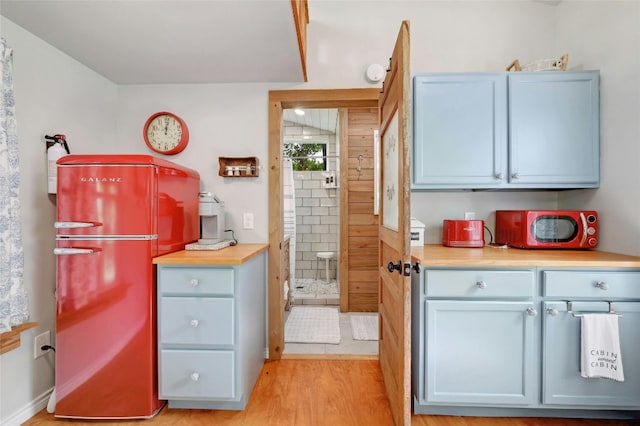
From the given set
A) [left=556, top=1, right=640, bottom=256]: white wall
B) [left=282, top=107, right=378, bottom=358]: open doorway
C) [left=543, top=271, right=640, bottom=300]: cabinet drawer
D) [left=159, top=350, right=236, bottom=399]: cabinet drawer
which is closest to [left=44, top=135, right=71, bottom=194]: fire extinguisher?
[left=159, top=350, right=236, bottom=399]: cabinet drawer

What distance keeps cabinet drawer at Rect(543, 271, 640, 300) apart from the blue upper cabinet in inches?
25.9

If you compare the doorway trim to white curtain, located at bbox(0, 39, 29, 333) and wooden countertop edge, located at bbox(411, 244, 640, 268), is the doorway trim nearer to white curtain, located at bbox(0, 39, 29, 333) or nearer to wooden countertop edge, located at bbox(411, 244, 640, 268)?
wooden countertop edge, located at bbox(411, 244, 640, 268)

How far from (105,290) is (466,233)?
2312mm

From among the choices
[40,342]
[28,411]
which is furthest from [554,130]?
[28,411]

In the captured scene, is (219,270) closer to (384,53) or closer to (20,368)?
(20,368)

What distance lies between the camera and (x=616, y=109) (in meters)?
1.84

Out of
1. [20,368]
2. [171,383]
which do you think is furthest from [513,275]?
[20,368]

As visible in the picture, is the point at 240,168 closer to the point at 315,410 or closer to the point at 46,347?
the point at 46,347

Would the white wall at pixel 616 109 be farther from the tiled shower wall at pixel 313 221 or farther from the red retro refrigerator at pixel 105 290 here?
the tiled shower wall at pixel 313 221

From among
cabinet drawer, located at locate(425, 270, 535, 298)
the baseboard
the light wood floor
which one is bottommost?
the light wood floor

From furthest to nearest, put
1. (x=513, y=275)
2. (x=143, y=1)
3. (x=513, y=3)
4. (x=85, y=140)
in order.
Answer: (x=513, y=3) < (x=85, y=140) < (x=513, y=275) < (x=143, y=1)

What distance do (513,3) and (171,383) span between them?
359 centimetres

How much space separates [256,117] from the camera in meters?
2.39

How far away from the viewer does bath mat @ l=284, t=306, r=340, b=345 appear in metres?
2.76
